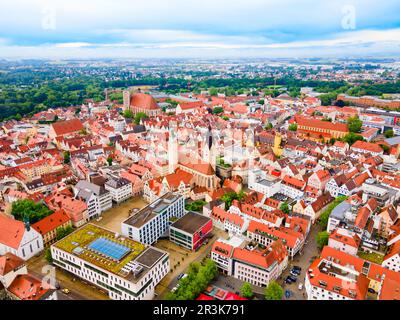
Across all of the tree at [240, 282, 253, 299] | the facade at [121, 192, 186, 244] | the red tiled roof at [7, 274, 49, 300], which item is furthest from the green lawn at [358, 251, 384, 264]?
the red tiled roof at [7, 274, 49, 300]

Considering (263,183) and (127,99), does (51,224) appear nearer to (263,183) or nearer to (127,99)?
(263,183)

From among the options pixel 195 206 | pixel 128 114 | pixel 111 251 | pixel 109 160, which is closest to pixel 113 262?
pixel 111 251

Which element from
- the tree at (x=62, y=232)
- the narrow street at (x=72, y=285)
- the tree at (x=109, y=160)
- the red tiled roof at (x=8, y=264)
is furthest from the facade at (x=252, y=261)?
the tree at (x=109, y=160)

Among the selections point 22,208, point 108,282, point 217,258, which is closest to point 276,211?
point 217,258

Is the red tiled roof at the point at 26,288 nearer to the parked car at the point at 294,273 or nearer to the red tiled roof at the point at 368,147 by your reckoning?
the parked car at the point at 294,273

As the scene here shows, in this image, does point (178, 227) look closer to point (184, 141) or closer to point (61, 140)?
point (184, 141)
